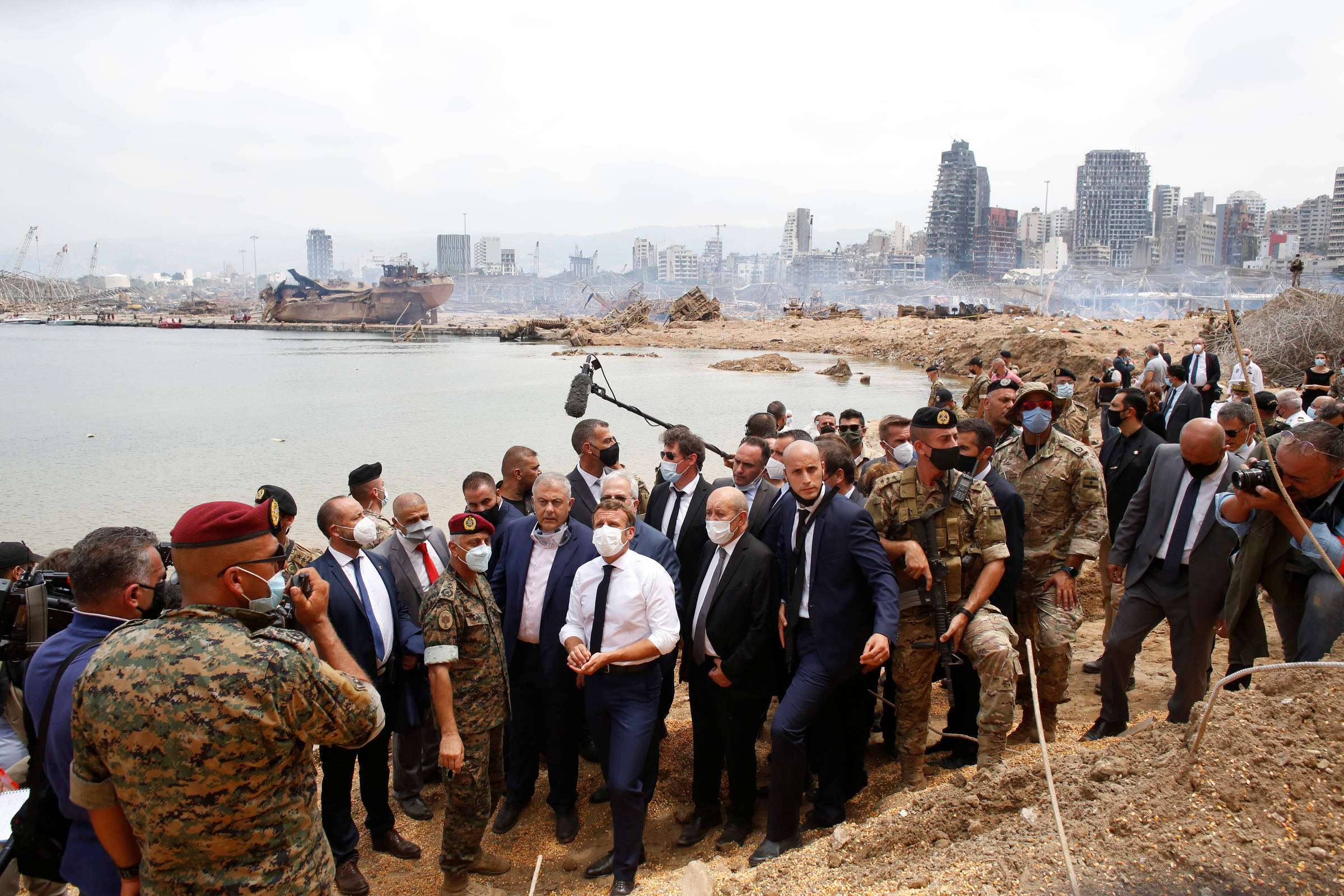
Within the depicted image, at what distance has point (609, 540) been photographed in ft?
12.5

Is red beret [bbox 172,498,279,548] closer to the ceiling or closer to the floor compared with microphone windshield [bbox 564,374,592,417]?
closer to the floor

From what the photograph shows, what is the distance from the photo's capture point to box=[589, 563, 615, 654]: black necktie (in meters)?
3.88

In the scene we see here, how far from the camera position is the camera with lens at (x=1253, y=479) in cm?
346

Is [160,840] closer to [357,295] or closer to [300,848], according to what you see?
[300,848]

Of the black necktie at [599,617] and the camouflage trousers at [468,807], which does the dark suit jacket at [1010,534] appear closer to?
the black necktie at [599,617]

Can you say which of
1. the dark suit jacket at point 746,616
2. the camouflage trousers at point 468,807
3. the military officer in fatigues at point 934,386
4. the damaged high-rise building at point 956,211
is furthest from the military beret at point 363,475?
the damaged high-rise building at point 956,211

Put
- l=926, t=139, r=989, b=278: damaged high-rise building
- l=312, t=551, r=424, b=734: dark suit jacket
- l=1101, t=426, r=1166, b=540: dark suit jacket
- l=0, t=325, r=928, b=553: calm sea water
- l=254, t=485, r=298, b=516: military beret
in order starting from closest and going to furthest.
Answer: l=312, t=551, r=424, b=734: dark suit jacket
l=254, t=485, r=298, b=516: military beret
l=1101, t=426, r=1166, b=540: dark suit jacket
l=0, t=325, r=928, b=553: calm sea water
l=926, t=139, r=989, b=278: damaged high-rise building

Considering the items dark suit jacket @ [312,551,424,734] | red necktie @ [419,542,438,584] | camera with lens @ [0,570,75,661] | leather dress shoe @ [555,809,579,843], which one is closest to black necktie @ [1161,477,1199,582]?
leather dress shoe @ [555,809,579,843]

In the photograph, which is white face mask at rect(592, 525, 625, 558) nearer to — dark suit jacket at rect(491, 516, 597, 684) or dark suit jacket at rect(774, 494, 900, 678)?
→ dark suit jacket at rect(491, 516, 597, 684)

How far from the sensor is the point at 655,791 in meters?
4.68

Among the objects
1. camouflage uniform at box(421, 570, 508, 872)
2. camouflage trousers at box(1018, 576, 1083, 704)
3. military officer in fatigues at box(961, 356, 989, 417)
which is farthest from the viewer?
military officer in fatigues at box(961, 356, 989, 417)

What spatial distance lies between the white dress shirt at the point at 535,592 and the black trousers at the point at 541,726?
9 centimetres

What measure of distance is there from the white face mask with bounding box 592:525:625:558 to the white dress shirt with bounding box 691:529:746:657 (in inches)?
24.9

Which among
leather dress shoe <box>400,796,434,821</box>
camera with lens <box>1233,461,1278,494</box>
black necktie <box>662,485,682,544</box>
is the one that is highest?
camera with lens <box>1233,461,1278,494</box>
